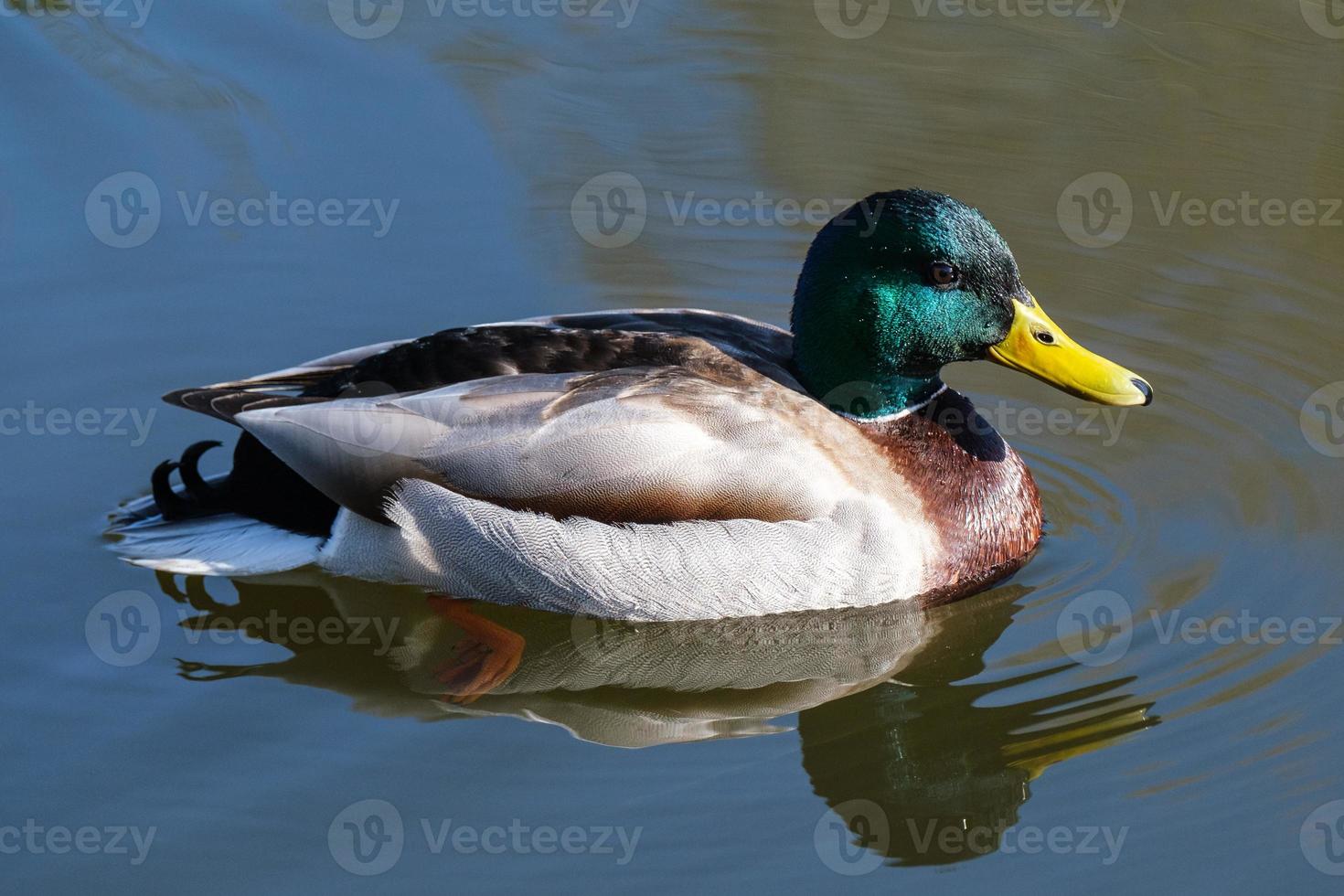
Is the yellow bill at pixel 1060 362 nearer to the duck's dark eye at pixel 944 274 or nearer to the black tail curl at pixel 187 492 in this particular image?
the duck's dark eye at pixel 944 274

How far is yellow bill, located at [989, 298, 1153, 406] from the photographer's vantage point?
21.7ft

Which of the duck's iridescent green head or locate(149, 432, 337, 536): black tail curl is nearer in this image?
the duck's iridescent green head

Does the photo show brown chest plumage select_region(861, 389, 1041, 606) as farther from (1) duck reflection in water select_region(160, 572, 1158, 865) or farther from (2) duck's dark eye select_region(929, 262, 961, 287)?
(2) duck's dark eye select_region(929, 262, 961, 287)

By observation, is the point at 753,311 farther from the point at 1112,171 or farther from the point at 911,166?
the point at 1112,171

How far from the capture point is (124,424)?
303 inches

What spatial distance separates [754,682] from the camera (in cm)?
638

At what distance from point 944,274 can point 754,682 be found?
5.15ft

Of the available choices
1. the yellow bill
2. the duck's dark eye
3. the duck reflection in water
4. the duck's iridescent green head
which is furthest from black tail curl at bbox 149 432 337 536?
the yellow bill

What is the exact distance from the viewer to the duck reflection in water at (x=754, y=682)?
5.92m

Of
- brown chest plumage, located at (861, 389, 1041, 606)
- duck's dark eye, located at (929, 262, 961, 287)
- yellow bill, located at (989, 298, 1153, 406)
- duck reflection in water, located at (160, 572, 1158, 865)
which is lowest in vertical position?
duck reflection in water, located at (160, 572, 1158, 865)

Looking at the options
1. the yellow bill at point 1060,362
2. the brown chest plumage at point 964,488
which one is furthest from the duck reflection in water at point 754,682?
the yellow bill at point 1060,362

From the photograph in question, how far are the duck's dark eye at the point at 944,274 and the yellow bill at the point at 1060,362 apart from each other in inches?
12.8

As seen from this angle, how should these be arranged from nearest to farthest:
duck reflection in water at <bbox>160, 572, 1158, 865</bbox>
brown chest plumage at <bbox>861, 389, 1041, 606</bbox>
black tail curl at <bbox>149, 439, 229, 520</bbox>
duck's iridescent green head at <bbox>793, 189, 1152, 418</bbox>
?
duck reflection in water at <bbox>160, 572, 1158, 865</bbox>
duck's iridescent green head at <bbox>793, 189, 1152, 418</bbox>
brown chest plumage at <bbox>861, 389, 1041, 606</bbox>
black tail curl at <bbox>149, 439, 229, 520</bbox>

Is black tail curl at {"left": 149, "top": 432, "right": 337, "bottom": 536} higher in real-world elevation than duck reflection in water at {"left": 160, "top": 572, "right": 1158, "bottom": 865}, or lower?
higher
